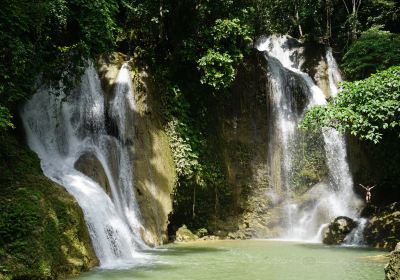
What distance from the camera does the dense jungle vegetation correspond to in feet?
35.1

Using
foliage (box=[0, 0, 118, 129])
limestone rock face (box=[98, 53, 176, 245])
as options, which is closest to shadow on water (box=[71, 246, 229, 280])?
foliage (box=[0, 0, 118, 129])

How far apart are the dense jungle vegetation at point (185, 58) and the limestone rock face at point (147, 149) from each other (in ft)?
1.85

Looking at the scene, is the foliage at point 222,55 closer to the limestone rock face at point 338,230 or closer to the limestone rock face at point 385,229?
the limestone rock face at point 338,230

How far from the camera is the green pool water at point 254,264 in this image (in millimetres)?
9016

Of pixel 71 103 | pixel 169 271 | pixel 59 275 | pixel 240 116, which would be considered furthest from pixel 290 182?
pixel 59 275

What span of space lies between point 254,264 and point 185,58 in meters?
9.45

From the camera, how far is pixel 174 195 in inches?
639

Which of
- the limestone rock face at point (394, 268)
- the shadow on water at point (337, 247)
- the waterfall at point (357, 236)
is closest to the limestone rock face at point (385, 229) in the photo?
the waterfall at point (357, 236)

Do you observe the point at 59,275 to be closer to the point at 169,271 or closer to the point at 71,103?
the point at 169,271

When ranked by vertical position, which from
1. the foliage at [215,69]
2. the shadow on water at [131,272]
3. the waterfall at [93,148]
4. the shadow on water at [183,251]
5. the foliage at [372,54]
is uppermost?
the foliage at [372,54]

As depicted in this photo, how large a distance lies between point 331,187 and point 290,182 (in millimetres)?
1642

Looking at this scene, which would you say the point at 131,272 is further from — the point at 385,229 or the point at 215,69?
the point at 215,69

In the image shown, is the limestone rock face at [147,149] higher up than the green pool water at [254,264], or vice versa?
the limestone rock face at [147,149]

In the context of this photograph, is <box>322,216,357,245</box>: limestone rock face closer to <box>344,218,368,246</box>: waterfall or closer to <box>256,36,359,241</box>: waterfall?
<box>344,218,368,246</box>: waterfall
